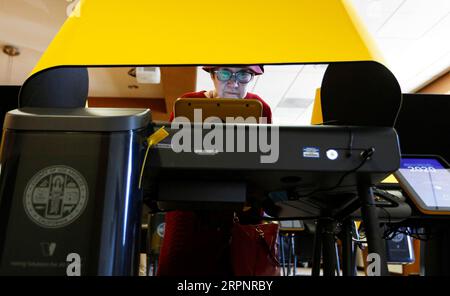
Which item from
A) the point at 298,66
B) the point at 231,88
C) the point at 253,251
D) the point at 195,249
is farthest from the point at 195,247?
the point at 298,66

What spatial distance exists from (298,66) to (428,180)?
13.2 ft

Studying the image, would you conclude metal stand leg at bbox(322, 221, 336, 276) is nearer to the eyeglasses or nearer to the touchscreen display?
the touchscreen display

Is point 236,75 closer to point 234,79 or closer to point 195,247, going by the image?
point 234,79

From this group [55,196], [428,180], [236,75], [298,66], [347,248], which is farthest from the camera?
[298,66]

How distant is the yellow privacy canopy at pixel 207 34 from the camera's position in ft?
2.14

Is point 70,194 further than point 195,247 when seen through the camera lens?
No

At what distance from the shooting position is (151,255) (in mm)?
2982

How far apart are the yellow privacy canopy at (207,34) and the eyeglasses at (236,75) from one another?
24.7 inches

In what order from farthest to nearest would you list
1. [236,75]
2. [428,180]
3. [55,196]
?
[236,75] → [428,180] → [55,196]

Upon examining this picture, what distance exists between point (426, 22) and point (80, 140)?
4.17 meters

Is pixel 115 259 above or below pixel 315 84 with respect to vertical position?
below

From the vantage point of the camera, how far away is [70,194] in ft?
1.82
